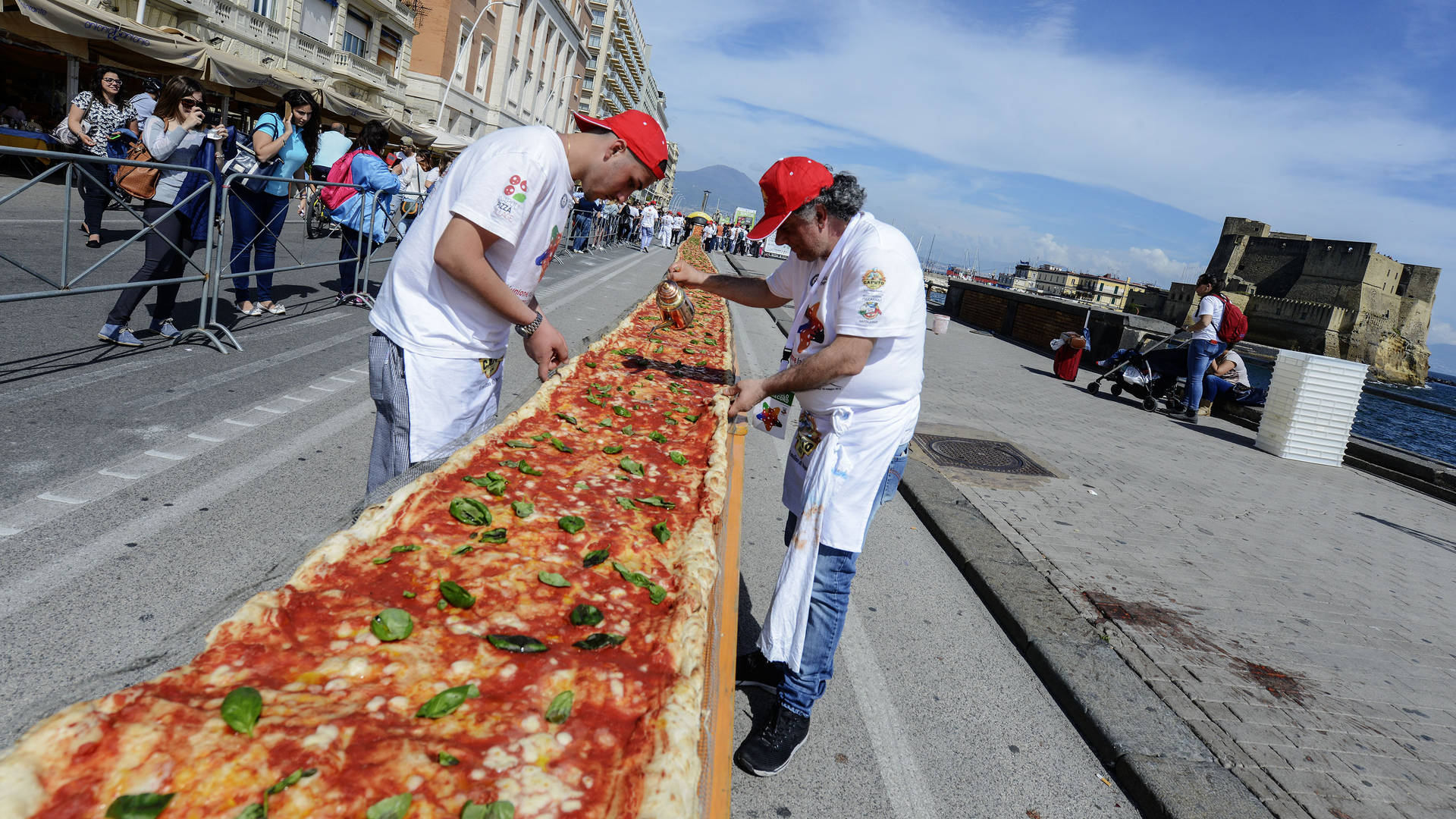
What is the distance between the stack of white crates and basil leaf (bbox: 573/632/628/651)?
40.4ft

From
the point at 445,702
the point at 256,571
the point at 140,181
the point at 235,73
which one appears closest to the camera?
the point at 445,702

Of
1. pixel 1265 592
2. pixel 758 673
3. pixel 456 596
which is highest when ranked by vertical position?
pixel 456 596

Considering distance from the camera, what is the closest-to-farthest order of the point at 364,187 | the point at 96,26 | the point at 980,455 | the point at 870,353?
the point at 870,353 < the point at 980,455 < the point at 364,187 < the point at 96,26

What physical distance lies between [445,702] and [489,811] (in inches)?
14.4

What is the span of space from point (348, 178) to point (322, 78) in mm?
35600

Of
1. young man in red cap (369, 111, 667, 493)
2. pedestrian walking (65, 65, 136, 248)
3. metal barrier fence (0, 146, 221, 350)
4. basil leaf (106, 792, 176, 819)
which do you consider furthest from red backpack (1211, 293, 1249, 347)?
pedestrian walking (65, 65, 136, 248)

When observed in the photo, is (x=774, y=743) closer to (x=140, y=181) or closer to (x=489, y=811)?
(x=489, y=811)

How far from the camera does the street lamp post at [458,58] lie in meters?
48.2

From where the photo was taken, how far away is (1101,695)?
12.8 feet

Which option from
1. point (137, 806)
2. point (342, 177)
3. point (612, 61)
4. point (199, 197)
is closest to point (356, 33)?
point (342, 177)

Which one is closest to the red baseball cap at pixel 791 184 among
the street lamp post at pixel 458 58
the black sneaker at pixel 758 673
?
the black sneaker at pixel 758 673

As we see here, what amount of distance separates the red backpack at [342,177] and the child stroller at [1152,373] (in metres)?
12.8

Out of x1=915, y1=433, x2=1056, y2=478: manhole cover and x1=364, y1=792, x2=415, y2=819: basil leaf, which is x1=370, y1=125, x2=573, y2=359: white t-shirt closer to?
x1=364, y1=792, x2=415, y2=819: basil leaf

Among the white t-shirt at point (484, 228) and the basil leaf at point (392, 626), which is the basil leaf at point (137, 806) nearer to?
the basil leaf at point (392, 626)
